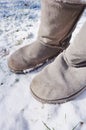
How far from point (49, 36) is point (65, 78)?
10.9 inches

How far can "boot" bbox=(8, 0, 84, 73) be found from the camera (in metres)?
1.53

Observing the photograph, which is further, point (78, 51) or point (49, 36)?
point (49, 36)

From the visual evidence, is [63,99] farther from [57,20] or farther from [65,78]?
[57,20]

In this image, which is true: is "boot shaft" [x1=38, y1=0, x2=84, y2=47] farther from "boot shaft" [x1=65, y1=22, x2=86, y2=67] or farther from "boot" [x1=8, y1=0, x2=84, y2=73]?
"boot shaft" [x1=65, y1=22, x2=86, y2=67]

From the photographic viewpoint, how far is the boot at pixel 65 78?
4.70ft

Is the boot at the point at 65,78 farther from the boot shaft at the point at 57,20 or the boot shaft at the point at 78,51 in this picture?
the boot shaft at the point at 57,20

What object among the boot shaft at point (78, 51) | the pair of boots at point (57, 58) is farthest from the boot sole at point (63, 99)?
the boot shaft at point (78, 51)

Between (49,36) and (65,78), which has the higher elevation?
(49,36)

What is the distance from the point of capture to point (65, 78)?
1.48 meters

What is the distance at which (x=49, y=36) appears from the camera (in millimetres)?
1641

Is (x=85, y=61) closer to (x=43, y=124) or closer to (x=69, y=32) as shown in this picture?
(x=69, y=32)

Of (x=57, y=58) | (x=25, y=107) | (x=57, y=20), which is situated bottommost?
(x=25, y=107)

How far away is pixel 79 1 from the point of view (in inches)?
55.4

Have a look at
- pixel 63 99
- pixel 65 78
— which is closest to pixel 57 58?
pixel 65 78
